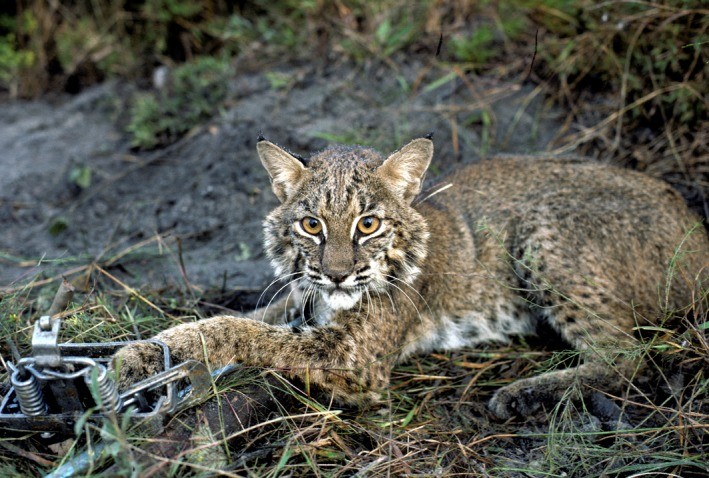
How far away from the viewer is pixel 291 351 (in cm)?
418

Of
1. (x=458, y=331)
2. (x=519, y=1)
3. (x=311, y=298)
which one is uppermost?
(x=519, y=1)

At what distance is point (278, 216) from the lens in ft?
15.0

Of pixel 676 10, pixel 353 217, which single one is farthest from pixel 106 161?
pixel 676 10

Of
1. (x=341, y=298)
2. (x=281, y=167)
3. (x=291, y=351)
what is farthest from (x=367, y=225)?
(x=291, y=351)

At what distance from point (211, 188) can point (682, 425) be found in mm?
5057

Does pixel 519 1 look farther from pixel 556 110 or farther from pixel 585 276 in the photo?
pixel 585 276

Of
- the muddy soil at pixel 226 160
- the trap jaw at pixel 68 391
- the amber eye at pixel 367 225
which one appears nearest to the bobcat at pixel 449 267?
the amber eye at pixel 367 225

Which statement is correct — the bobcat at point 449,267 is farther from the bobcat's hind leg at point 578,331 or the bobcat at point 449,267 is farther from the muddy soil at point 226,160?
the muddy soil at point 226,160

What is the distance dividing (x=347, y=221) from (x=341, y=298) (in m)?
0.49

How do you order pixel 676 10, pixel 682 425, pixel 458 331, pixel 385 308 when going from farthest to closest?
pixel 676 10, pixel 458 331, pixel 385 308, pixel 682 425

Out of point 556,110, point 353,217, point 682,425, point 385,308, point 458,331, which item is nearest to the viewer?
point 682,425

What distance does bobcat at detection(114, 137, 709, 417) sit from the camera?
13.8ft

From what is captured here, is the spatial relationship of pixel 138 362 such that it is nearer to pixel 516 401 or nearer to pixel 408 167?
pixel 408 167

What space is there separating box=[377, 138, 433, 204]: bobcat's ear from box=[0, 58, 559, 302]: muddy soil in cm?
186
